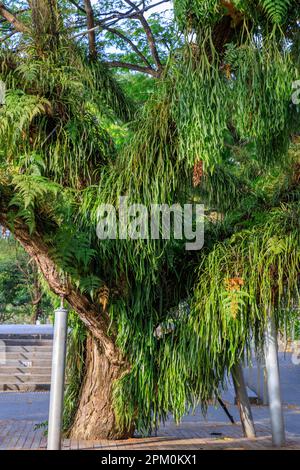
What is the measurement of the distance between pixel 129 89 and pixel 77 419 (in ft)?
21.6

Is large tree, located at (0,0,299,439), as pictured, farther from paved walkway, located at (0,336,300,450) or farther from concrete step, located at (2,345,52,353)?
concrete step, located at (2,345,52,353)

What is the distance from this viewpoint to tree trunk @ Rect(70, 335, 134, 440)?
7.36 meters

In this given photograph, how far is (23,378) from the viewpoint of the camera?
47.9ft

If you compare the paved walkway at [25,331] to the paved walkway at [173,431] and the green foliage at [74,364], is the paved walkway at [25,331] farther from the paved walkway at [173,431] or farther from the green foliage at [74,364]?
the green foliage at [74,364]

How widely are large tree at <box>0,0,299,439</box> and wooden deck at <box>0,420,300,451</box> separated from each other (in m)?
0.31

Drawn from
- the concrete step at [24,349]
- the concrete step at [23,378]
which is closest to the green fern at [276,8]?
the concrete step at [23,378]

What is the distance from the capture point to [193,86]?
6.09m

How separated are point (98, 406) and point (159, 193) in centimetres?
268

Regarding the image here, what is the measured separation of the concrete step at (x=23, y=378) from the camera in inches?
567

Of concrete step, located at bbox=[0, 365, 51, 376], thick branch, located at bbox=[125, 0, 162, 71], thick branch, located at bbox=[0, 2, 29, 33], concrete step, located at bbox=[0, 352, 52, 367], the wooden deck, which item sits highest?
thick branch, located at bbox=[125, 0, 162, 71]

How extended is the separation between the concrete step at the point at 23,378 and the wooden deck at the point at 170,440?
5106 mm

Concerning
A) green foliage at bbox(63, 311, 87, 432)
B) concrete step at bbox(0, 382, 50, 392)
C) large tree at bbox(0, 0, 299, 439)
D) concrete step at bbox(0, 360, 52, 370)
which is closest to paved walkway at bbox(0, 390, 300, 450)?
large tree at bbox(0, 0, 299, 439)

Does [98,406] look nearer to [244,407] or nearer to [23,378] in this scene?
[244,407]
